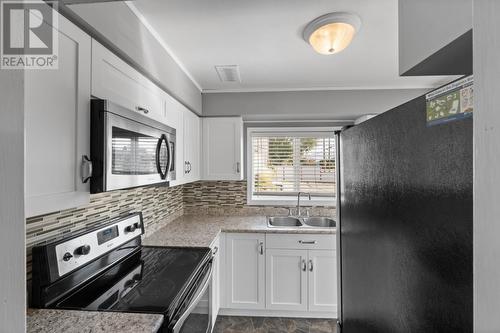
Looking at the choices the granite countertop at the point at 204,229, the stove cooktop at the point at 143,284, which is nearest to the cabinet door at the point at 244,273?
the granite countertop at the point at 204,229

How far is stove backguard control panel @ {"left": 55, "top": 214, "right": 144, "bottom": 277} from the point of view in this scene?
122cm

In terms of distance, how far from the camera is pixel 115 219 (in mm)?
1676

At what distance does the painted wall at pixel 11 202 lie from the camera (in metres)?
0.37

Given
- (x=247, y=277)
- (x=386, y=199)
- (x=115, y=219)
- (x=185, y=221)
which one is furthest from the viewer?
(x=185, y=221)

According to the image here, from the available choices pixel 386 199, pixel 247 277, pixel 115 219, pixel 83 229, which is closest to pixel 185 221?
pixel 247 277

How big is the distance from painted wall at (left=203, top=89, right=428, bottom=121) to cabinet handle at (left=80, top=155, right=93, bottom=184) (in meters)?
1.95

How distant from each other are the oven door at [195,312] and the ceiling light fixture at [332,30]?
→ 1.59 m

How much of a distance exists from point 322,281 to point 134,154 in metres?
2.08

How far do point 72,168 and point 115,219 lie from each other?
2.55 feet

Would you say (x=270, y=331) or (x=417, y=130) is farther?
(x=270, y=331)

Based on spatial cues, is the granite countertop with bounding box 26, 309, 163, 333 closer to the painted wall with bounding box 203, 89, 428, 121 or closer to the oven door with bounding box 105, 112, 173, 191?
the oven door with bounding box 105, 112, 173, 191

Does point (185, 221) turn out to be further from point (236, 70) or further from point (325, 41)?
point (325, 41)

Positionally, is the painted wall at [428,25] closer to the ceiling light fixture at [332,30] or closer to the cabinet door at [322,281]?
the ceiling light fixture at [332,30]

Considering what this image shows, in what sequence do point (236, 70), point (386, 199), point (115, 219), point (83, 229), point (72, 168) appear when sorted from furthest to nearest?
1. point (236, 70)
2. point (115, 219)
3. point (83, 229)
4. point (72, 168)
5. point (386, 199)
